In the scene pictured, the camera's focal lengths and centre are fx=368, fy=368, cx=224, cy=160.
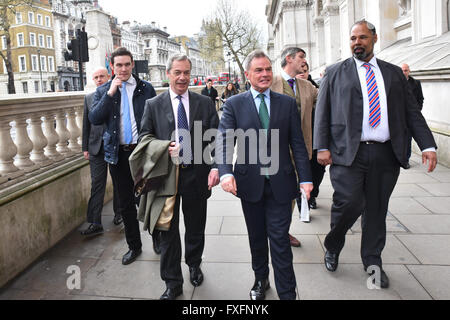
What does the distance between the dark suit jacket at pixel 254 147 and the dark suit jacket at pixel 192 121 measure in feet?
1.37

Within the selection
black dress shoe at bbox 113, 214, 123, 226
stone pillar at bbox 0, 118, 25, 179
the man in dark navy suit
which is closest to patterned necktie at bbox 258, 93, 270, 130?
the man in dark navy suit

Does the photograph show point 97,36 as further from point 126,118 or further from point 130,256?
point 130,256

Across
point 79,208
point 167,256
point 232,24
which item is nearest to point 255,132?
point 167,256

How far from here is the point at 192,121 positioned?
10.5 ft

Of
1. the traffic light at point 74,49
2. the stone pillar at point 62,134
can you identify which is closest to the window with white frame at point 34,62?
the traffic light at point 74,49

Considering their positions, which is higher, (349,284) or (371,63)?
(371,63)

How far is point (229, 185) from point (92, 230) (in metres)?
2.71

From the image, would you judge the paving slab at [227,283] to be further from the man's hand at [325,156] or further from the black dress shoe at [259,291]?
the man's hand at [325,156]

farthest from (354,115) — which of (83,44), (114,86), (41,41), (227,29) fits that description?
(41,41)

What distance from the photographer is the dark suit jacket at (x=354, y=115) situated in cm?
304

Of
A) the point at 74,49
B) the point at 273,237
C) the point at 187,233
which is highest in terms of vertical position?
the point at 74,49

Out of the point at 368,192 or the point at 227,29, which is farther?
the point at 227,29

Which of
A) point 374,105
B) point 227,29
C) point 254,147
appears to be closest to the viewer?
point 254,147

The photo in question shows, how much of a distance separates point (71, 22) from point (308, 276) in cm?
7891
